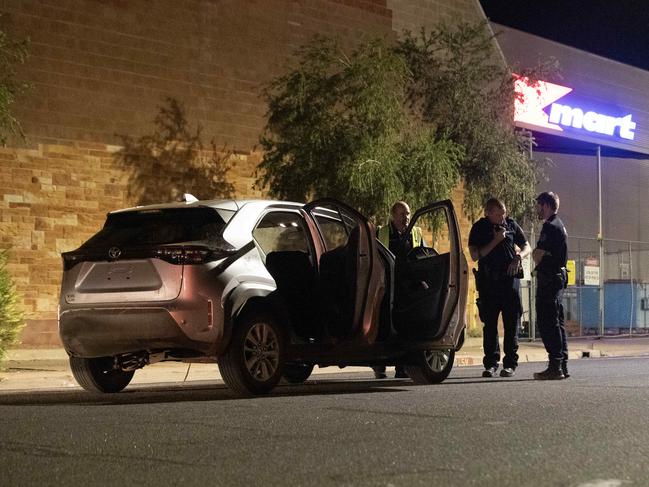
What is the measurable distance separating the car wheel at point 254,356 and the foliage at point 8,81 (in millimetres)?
6248

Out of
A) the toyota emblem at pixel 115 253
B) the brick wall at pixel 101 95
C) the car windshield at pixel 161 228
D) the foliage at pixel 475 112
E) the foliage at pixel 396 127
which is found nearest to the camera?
the toyota emblem at pixel 115 253

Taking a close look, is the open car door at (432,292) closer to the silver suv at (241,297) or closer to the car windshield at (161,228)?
the silver suv at (241,297)

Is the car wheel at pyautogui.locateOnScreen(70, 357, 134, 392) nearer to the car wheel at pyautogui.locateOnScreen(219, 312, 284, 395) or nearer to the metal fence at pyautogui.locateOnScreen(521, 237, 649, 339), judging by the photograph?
the car wheel at pyautogui.locateOnScreen(219, 312, 284, 395)

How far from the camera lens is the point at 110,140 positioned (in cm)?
1770

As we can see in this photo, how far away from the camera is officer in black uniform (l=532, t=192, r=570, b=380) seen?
1073cm

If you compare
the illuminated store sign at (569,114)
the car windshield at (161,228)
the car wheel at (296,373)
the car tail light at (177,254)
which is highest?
the illuminated store sign at (569,114)

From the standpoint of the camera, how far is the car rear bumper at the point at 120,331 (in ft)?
26.5

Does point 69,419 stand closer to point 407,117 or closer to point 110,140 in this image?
point 110,140

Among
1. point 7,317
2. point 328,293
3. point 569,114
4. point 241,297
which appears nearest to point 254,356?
point 241,297

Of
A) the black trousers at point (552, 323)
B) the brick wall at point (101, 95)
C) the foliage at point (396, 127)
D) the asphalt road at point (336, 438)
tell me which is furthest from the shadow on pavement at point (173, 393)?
the foliage at point (396, 127)

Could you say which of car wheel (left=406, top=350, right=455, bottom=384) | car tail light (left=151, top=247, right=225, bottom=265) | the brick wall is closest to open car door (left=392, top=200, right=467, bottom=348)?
car wheel (left=406, top=350, right=455, bottom=384)

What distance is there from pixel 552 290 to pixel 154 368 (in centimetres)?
516

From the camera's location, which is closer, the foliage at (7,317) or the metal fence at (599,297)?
the foliage at (7,317)

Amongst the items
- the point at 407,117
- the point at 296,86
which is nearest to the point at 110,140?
the point at 296,86
